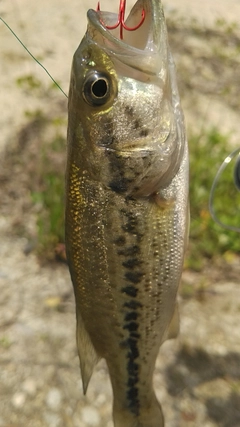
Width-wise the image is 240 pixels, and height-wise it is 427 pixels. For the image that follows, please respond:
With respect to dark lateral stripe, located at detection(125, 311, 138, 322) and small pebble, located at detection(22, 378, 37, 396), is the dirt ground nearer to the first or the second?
small pebble, located at detection(22, 378, 37, 396)

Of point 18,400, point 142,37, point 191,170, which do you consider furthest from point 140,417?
point 191,170

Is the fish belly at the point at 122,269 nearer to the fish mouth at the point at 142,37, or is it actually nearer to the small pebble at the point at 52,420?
the fish mouth at the point at 142,37

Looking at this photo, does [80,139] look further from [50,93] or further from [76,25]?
[76,25]

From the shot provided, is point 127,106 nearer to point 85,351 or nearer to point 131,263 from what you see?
point 131,263

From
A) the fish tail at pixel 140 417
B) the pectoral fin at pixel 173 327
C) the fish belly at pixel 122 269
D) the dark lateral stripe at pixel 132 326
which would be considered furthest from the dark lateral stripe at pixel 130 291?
the fish tail at pixel 140 417

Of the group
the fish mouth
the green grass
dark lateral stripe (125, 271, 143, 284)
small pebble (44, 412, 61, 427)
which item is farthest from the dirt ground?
the fish mouth

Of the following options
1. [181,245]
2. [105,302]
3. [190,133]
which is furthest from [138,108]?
[190,133]
